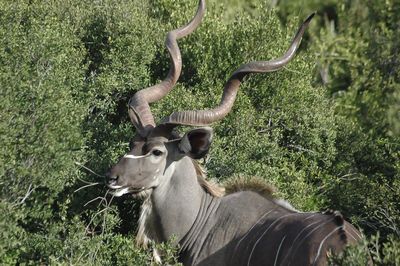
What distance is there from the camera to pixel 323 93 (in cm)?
939

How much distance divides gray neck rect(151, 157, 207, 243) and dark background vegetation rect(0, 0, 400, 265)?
27cm

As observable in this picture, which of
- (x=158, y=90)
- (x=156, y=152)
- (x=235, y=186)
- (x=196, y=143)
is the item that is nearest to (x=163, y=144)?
(x=156, y=152)

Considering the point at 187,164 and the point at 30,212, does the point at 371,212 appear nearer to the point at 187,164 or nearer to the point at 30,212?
the point at 187,164

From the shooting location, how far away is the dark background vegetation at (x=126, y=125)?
22.8ft

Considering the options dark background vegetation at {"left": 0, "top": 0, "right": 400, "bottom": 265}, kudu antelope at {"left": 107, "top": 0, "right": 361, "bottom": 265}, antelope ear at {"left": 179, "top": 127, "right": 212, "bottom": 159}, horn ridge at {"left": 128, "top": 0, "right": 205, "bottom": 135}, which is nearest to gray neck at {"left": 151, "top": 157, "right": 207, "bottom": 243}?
kudu antelope at {"left": 107, "top": 0, "right": 361, "bottom": 265}

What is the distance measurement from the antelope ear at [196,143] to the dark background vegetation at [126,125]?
A: 2.43 ft

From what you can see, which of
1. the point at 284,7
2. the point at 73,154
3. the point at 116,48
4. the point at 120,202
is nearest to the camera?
the point at 73,154

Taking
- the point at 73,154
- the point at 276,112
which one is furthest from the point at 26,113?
the point at 276,112

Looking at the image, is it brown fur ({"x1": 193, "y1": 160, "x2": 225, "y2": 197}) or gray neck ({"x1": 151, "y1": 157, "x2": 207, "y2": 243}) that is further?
brown fur ({"x1": 193, "y1": 160, "x2": 225, "y2": 197})

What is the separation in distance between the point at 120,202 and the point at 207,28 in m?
2.24

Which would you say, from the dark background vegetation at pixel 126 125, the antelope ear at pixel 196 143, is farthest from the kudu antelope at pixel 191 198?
the dark background vegetation at pixel 126 125

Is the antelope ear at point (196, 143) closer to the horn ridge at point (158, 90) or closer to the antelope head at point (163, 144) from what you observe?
the antelope head at point (163, 144)

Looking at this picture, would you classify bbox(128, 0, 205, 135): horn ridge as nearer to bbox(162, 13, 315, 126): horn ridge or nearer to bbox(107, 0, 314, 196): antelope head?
bbox(107, 0, 314, 196): antelope head

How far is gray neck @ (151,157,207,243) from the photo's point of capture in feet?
23.8
